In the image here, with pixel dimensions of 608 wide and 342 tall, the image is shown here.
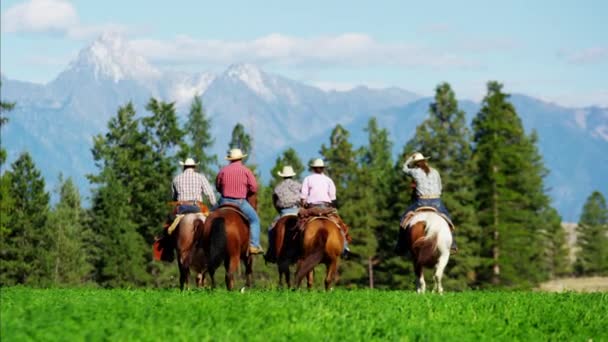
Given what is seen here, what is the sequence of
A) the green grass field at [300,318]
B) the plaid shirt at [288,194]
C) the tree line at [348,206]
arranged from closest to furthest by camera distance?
the green grass field at [300,318], the plaid shirt at [288,194], the tree line at [348,206]

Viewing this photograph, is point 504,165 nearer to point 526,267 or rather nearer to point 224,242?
point 526,267

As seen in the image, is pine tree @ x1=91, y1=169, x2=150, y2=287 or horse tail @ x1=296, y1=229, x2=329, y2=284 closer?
horse tail @ x1=296, y1=229, x2=329, y2=284

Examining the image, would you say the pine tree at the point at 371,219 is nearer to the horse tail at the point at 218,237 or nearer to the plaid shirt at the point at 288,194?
the plaid shirt at the point at 288,194

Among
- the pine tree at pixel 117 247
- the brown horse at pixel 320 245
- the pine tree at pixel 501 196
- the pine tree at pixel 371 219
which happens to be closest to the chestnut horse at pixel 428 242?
the brown horse at pixel 320 245

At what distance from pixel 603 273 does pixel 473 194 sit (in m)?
54.6

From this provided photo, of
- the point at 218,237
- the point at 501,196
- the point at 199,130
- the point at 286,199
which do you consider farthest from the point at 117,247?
the point at 218,237

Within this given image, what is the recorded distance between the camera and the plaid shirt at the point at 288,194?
92.4ft

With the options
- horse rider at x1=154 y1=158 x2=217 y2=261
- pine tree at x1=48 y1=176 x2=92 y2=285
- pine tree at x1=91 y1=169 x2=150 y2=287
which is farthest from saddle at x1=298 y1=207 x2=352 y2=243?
pine tree at x1=48 y1=176 x2=92 y2=285

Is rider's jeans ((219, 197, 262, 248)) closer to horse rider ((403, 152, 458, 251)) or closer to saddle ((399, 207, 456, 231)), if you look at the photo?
saddle ((399, 207, 456, 231))

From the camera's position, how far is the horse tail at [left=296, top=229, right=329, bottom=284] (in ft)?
79.3

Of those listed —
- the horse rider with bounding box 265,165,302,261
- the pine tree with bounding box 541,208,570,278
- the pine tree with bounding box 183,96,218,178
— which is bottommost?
the pine tree with bounding box 541,208,570,278

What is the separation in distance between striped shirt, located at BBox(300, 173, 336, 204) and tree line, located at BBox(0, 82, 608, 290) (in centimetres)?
4381

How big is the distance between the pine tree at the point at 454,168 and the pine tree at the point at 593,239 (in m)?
52.3

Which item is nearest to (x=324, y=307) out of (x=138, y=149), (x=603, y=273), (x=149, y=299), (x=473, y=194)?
(x=149, y=299)
